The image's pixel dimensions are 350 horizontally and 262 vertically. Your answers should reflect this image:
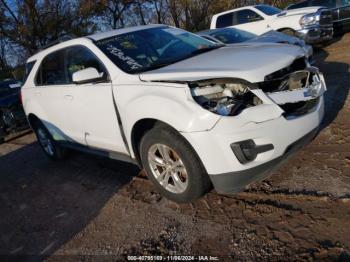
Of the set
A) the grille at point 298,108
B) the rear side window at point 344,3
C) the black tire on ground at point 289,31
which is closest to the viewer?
the grille at point 298,108

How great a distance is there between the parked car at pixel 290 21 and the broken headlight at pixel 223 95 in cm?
824

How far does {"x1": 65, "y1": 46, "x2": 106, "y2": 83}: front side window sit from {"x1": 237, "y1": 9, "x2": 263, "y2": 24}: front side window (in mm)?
8161

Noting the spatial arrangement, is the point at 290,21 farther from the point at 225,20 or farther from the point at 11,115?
the point at 11,115

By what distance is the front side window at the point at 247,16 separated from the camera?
11.4m

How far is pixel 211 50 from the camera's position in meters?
4.20

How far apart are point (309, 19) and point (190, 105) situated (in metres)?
8.73

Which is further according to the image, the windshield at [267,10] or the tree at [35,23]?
the tree at [35,23]

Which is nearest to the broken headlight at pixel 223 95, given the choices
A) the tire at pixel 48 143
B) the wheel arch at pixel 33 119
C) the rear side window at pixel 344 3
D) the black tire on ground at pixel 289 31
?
the tire at pixel 48 143

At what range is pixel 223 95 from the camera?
10.0ft

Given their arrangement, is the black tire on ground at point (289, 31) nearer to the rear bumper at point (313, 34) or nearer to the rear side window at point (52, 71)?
the rear bumper at point (313, 34)

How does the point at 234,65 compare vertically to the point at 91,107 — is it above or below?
above

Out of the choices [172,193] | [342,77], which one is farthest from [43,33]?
[172,193]

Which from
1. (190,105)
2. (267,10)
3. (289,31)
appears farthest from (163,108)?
(267,10)

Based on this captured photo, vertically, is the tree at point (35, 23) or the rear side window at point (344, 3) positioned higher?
the tree at point (35, 23)
